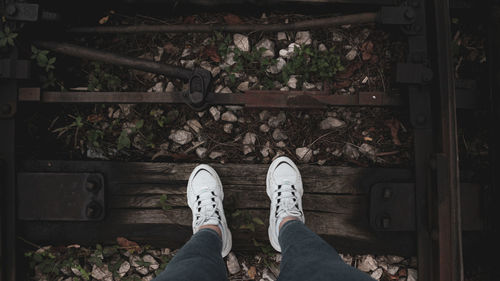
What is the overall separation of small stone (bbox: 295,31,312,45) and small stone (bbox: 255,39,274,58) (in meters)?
0.22

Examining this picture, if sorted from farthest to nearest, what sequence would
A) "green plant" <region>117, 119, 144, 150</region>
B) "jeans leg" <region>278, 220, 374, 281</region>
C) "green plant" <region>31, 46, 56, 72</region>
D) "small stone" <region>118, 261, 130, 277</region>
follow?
"small stone" <region>118, 261, 130, 277</region>
"green plant" <region>117, 119, 144, 150</region>
"green plant" <region>31, 46, 56, 72</region>
"jeans leg" <region>278, 220, 374, 281</region>

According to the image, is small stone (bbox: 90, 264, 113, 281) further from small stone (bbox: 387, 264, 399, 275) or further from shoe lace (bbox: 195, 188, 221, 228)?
small stone (bbox: 387, 264, 399, 275)

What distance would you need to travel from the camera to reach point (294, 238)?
184cm

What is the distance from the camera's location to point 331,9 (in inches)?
92.7

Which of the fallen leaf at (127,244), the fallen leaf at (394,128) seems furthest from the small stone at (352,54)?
the fallen leaf at (127,244)

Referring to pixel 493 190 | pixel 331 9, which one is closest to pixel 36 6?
pixel 331 9

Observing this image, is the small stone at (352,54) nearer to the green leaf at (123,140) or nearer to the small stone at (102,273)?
the green leaf at (123,140)

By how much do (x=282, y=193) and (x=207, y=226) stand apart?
60cm

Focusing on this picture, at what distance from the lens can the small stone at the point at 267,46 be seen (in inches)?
94.7

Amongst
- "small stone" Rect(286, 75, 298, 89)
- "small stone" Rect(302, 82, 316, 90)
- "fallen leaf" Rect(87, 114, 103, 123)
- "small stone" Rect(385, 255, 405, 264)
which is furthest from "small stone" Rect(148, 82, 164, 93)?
"small stone" Rect(385, 255, 405, 264)

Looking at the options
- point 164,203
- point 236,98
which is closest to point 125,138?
point 164,203

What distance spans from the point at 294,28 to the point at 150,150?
5.05 ft

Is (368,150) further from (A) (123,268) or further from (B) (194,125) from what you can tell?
(A) (123,268)

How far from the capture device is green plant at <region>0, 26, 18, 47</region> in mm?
2068
